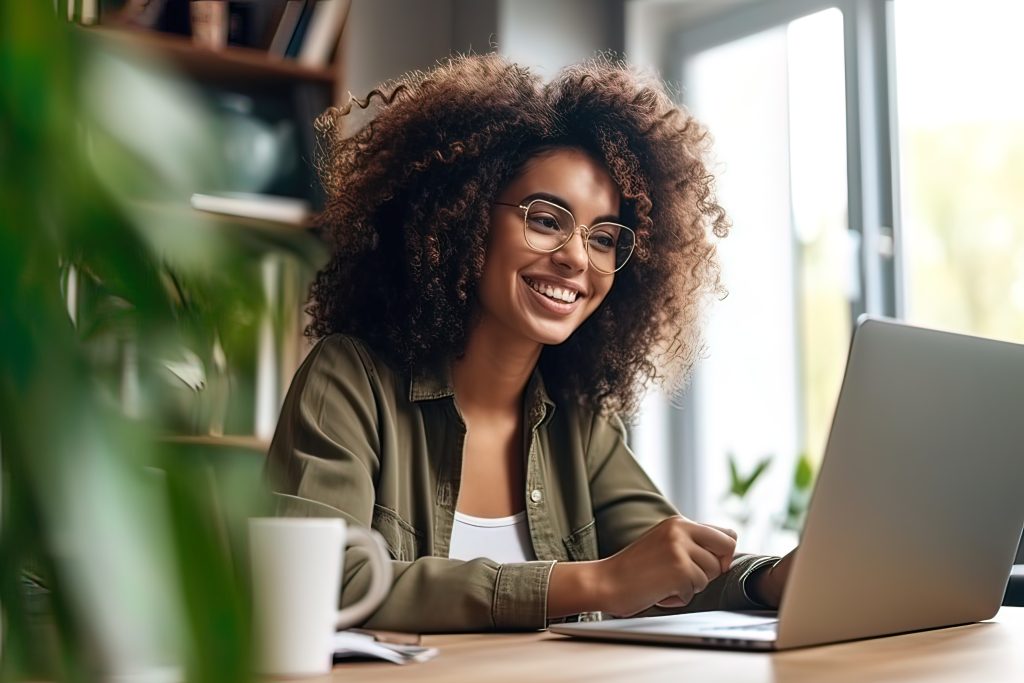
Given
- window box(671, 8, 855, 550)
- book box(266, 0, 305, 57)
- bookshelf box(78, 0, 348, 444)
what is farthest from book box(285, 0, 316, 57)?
bookshelf box(78, 0, 348, 444)

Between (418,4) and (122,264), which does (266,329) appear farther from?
(418,4)

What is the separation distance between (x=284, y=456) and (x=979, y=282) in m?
1.87

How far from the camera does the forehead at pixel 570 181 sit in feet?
5.16

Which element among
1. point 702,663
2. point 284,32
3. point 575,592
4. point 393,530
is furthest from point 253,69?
point 702,663

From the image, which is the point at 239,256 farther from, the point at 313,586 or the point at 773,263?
the point at 773,263

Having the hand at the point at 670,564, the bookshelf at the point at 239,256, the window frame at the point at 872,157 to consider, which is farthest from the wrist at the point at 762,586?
the window frame at the point at 872,157

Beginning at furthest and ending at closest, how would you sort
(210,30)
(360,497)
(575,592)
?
(210,30) < (360,497) < (575,592)

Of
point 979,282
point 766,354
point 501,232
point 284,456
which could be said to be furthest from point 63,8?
point 766,354

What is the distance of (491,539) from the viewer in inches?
58.6

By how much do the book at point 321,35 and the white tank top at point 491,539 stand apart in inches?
60.6

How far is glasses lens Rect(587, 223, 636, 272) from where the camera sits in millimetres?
1598

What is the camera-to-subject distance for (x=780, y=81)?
3004 mm

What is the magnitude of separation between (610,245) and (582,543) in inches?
17.0

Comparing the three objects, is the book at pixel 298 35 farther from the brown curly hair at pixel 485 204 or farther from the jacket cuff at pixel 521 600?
the jacket cuff at pixel 521 600
